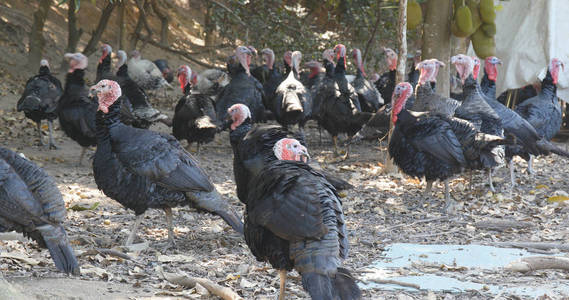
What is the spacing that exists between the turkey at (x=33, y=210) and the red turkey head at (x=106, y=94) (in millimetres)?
1489

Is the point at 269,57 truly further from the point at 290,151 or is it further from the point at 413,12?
the point at 290,151

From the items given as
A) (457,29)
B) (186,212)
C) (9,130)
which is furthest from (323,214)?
(9,130)

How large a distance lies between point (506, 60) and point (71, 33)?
27.5ft

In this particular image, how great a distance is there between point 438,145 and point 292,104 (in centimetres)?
329

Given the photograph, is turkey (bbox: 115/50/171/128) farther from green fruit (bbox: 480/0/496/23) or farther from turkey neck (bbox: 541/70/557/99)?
turkey neck (bbox: 541/70/557/99)

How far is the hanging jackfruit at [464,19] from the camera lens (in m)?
8.91

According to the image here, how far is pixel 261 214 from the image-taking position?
393 cm

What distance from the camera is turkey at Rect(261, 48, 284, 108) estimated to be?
12547 mm

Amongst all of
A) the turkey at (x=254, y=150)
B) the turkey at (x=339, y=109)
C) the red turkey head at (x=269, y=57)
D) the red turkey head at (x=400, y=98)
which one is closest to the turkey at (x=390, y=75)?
the turkey at (x=339, y=109)

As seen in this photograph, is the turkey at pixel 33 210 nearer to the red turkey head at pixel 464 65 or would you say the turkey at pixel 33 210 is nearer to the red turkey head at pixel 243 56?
the red turkey head at pixel 464 65

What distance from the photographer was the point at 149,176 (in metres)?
5.59

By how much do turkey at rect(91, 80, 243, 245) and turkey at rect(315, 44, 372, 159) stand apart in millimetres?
4842

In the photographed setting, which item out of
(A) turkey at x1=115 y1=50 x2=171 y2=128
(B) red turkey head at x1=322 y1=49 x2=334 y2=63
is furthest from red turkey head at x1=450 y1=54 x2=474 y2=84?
(A) turkey at x1=115 y1=50 x2=171 y2=128

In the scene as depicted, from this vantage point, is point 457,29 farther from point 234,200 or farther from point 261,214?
point 261,214
